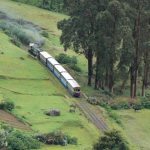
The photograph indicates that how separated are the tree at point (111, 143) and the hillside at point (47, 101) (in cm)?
257

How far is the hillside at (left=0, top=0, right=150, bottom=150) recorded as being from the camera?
68500 millimetres

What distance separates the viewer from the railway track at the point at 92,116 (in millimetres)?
73450

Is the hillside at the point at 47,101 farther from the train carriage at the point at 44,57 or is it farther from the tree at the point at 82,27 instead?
the tree at the point at 82,27

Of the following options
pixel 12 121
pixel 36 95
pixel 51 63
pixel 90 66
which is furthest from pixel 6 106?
pixel 51 63

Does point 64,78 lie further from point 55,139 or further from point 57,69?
point 55,139

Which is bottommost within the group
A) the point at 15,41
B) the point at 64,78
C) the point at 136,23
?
the point at 64,78

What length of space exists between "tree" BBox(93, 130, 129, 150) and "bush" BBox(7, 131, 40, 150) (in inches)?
238

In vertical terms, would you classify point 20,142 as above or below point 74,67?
above

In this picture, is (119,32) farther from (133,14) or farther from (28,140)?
(28,140)

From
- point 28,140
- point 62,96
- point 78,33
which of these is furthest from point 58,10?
point 28,140

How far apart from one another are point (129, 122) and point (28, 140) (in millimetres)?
24736

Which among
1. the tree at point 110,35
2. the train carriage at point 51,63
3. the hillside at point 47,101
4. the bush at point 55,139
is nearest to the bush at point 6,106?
the hillside at point 47,101

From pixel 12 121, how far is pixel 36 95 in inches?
578

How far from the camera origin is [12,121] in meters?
66.8
